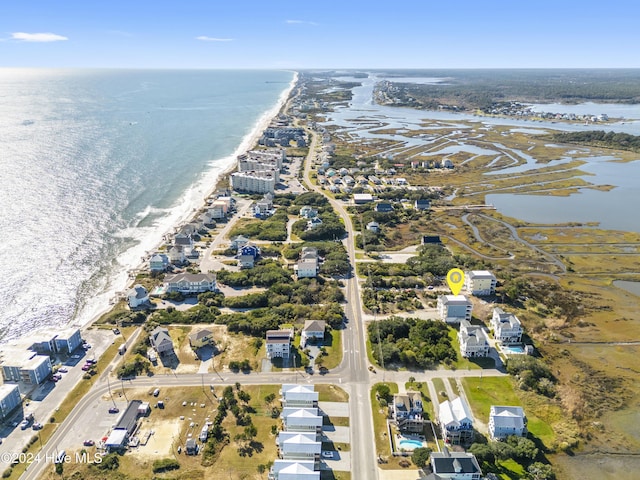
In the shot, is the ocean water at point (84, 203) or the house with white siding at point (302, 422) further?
the ocean water at point (84, 203)

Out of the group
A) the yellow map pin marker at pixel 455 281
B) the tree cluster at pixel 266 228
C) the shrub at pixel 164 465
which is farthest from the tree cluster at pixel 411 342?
the tree cluster at pixel 266 228

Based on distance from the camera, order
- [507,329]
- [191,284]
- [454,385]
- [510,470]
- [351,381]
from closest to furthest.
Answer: [510,470] < [454,385] < [351,381] < [507,329] < [191,284]

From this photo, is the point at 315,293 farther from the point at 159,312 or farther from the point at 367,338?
the point at 159,312

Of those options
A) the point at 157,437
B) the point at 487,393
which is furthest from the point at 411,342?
the point at 157,437

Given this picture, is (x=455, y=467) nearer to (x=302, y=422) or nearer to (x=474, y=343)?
(x=302, y=422)

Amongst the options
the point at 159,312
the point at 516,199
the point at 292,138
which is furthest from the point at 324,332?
the point at 292,138

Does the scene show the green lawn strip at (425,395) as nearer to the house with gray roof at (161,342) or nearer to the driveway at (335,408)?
the driveway at (335,408)
